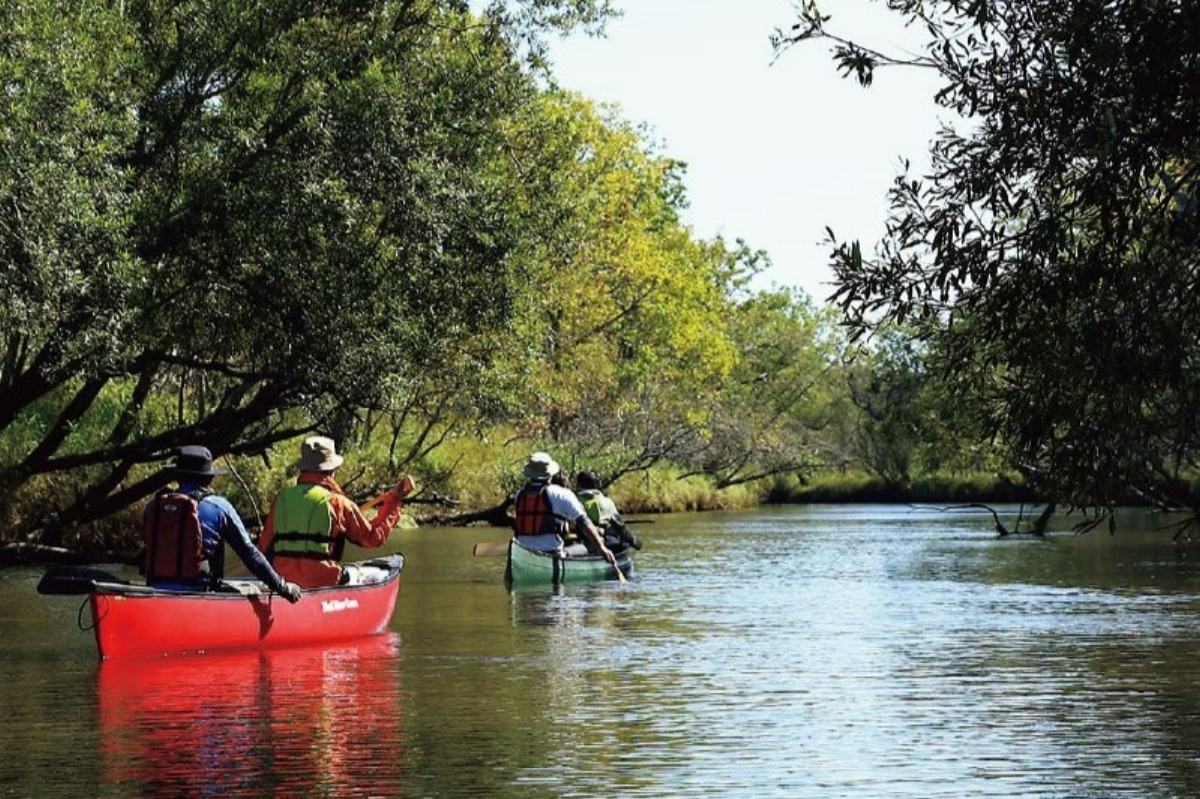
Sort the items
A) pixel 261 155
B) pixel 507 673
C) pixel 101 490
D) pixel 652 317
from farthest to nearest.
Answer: pixel 652 317
pixel 101 490
pixel 261 155
pixel 507 673

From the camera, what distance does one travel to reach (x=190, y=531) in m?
16.2

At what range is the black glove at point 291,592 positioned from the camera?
1744 cm

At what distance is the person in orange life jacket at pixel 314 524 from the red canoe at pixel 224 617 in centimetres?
37

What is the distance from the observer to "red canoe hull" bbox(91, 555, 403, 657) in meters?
16.2

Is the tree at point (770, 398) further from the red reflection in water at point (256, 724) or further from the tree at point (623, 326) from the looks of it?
the red reflection in water at point (256, 724)

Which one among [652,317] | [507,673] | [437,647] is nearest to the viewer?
[507,673]

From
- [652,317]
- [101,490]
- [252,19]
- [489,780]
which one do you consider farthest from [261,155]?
[652,317]

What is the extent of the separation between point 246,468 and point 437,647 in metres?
18.8

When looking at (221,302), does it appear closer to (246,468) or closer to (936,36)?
(246,468)

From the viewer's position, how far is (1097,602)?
2497 centimetres

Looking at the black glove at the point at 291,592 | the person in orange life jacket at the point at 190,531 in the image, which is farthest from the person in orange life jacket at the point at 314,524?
the person in orange life jacket at the point at 190,531

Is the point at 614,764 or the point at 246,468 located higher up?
the point at 246,468

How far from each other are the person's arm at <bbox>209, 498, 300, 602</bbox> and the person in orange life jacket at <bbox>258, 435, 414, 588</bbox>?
879 mm

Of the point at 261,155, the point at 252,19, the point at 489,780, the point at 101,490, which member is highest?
the point at 252,19
